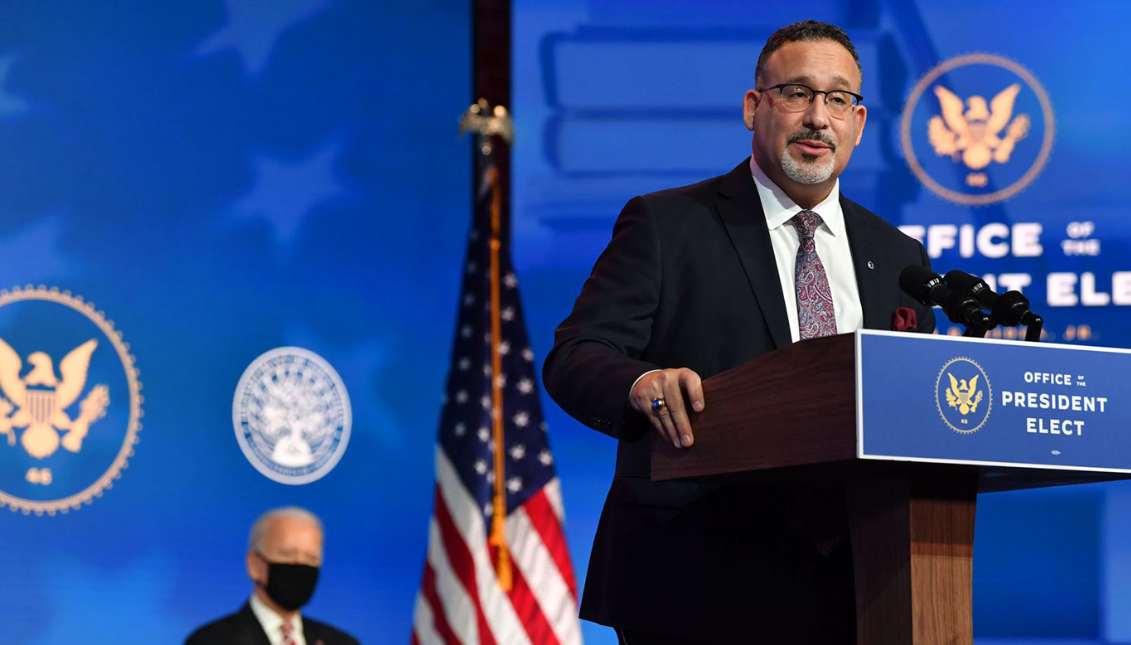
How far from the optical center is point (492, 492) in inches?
203

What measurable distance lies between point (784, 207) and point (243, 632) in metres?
3.21

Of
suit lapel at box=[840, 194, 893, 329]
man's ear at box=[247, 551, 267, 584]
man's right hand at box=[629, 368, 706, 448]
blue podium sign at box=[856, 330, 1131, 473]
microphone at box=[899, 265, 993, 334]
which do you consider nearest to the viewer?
blue podium sign at box=[856, 330, 1131, 473]

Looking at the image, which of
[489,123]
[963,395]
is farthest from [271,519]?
[963,395]

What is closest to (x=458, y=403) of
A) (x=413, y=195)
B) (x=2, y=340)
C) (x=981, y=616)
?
(x=413, y=195)

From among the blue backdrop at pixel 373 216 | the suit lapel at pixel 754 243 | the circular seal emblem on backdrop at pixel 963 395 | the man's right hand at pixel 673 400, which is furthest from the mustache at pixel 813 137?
the blue backdrop at pixel 373 216

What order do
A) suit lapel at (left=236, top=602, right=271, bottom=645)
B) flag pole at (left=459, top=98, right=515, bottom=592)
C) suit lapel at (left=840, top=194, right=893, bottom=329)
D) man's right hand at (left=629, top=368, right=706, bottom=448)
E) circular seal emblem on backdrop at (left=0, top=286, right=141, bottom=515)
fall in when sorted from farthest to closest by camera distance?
flag pole at (left=459, top=98, right=515, bottom=592) < circular seal emblem on backdrop at (left=0, top=286, right=141, bottom=515) < suit lapel at (left=236, top=602, right=271, bottom=645) < suit lapel at (left=840, top=194, right=893, bottom=329) < man's right hand at (left=629, top=368, right=706, bottom=448)

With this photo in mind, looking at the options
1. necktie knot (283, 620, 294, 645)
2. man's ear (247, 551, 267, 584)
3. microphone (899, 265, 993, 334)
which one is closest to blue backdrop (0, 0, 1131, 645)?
man's ear (247, 551, 267, 584)

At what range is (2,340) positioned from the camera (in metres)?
4.94

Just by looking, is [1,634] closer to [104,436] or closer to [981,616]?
[104,436]

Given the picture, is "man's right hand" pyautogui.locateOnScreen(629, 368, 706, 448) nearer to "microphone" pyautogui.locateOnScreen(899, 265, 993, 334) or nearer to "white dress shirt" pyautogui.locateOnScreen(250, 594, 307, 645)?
"microphone" pyautogui.locateOnScreen(899, 265, 993, 334)

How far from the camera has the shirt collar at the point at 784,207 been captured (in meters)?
2.10

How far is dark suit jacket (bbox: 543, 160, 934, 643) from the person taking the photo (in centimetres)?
183

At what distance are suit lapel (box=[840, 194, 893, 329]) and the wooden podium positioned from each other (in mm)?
442

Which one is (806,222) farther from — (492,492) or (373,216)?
(373,216)
